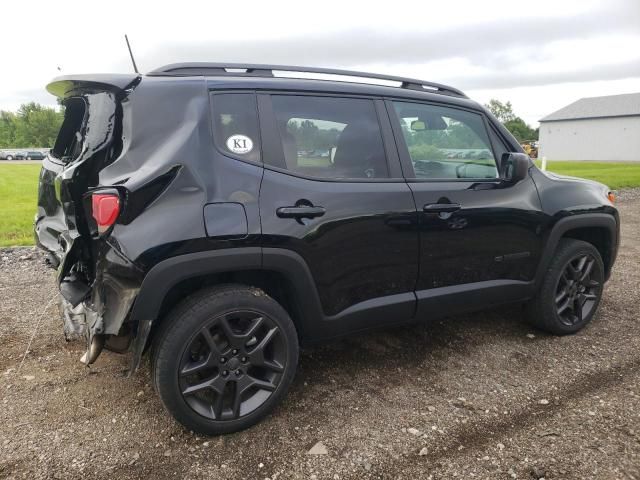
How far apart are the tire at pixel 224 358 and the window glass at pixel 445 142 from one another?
4.42 feet

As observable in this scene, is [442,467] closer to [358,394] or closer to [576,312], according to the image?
[358,394]

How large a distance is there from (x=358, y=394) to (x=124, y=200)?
1.78 meters

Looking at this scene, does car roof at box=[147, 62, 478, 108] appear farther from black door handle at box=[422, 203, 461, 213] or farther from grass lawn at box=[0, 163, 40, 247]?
grass lawn at box=[0, 163, 40, 247]

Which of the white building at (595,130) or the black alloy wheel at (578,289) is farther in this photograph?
the white building at (595,130)

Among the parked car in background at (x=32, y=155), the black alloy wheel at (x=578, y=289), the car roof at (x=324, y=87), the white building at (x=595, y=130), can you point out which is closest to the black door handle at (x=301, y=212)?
the car roof at (x=324, y=87)

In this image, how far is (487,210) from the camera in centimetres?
332

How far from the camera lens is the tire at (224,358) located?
96.8 inches

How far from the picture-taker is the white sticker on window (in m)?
2.59

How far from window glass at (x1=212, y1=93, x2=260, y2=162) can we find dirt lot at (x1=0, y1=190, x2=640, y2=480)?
1.51 m

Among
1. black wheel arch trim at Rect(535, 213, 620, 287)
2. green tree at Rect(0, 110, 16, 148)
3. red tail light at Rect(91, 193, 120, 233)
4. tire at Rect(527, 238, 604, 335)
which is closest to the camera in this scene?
red tail light at Rect(91, 193, 120, 233)

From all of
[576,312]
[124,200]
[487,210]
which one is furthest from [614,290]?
[124,200]

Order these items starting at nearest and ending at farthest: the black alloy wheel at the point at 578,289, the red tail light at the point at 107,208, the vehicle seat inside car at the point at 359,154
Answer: the red tail light at the point at 107,208 < the vehicle seat inside car at the point at 359,154 < the black alloy wheel at the point at 578,289

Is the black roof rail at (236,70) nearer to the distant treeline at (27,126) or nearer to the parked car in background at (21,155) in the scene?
the parked car in background at (21,155)

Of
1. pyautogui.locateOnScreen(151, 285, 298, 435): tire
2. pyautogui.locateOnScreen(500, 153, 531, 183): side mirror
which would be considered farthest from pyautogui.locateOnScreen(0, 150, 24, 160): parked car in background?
pyautogui.locateOnScreen(500, 153, 531, 183): side mirror
